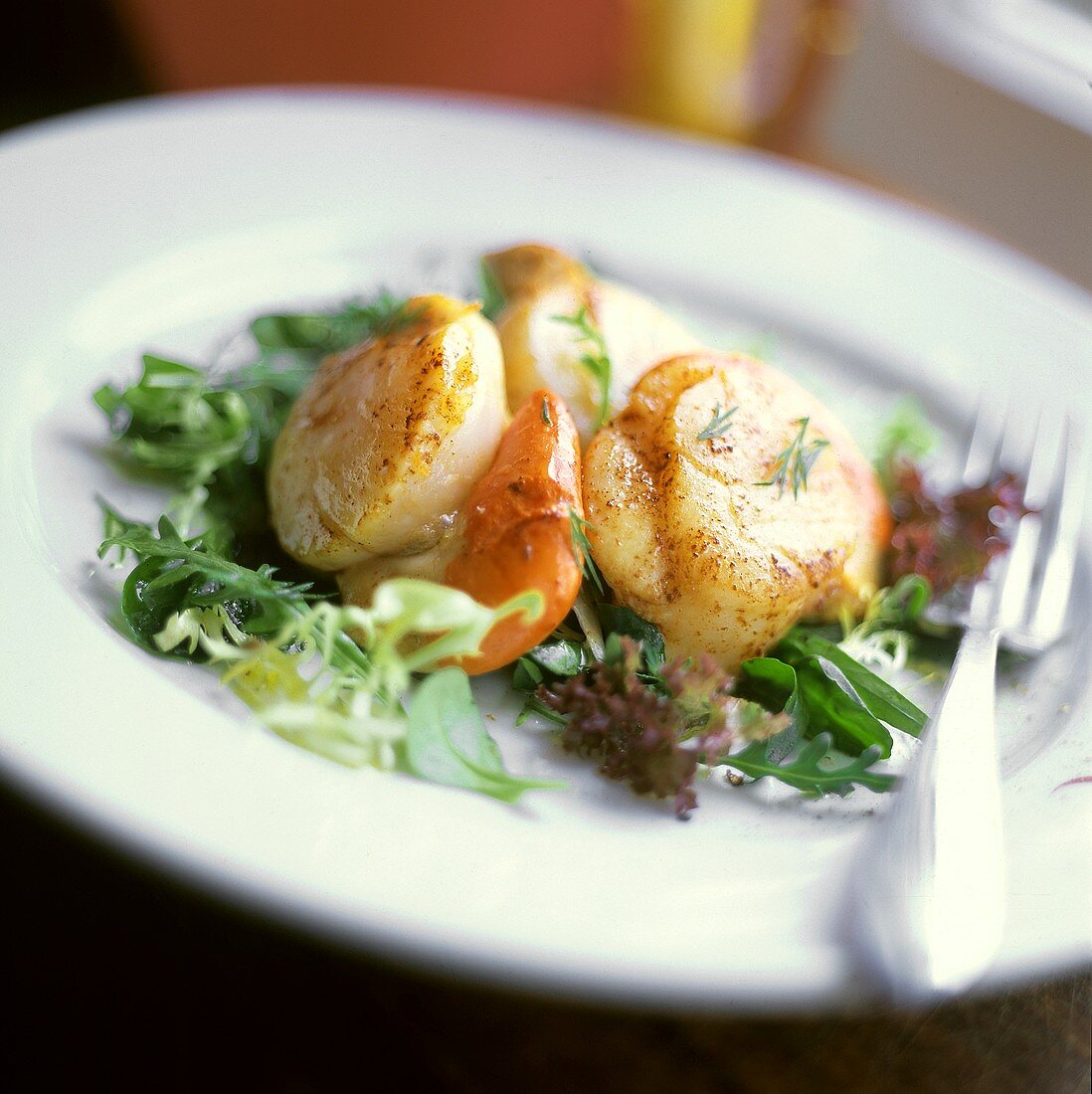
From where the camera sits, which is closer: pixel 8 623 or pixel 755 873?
pixel 755 873

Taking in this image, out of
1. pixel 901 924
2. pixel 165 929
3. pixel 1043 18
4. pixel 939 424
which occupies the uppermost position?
pixel 1043 18

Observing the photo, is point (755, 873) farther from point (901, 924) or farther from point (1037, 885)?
point (1037, 885)

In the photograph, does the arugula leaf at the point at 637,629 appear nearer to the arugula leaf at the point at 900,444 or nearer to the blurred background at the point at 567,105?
the blurred background at the point at 567,105

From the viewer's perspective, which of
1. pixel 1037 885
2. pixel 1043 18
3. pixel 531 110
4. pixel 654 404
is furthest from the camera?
pixel 1043 18

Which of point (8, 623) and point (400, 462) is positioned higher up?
point (400, 462)

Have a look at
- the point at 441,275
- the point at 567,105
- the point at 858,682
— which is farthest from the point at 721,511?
the point at 567,105

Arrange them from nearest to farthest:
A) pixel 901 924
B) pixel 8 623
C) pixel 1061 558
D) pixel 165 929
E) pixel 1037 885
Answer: pixel 901 924
pixel 1037 885
pixel 8 623
pixel 165 929
pixel 1061 558

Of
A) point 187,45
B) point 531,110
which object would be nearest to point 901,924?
point 531,110

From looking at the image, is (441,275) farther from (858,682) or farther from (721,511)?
(858,682)
